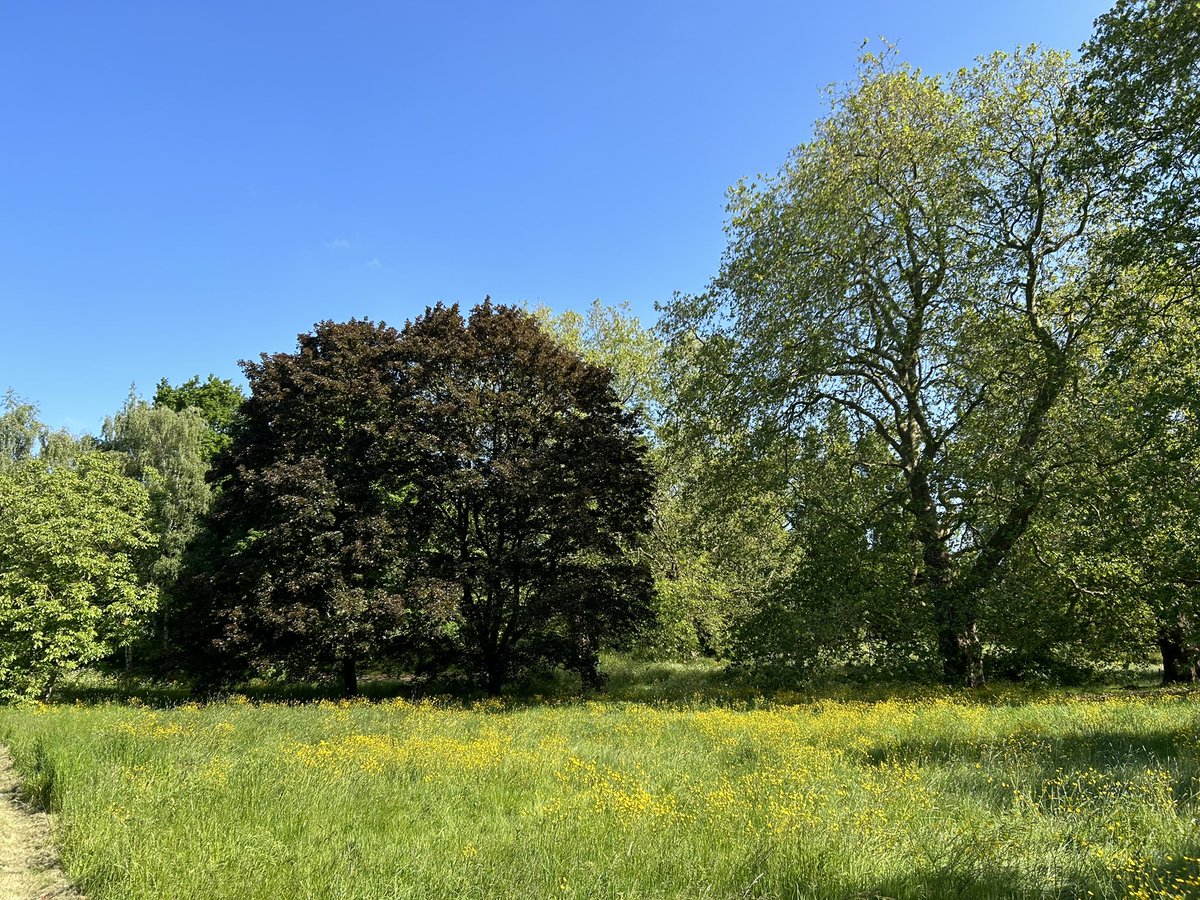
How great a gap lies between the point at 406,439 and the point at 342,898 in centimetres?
1568

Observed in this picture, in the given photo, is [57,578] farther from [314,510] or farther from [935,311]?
[935,311]

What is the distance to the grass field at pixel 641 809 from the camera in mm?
4664

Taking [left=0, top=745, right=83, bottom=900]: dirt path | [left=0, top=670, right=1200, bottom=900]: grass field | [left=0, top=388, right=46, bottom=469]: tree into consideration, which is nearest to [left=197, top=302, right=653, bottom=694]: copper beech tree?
A: [left=0, top=670, right=1200, bottom=900]: grass field

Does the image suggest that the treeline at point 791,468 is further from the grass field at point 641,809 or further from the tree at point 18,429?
the tree at point 18,429

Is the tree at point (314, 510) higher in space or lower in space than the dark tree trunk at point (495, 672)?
higher

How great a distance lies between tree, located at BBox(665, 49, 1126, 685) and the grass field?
6.58m

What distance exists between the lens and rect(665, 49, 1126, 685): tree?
16328 mm

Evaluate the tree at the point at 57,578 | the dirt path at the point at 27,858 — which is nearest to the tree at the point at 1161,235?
the dirt path at the point at 27,858

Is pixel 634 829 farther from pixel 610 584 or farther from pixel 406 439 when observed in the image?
pixel 406 439

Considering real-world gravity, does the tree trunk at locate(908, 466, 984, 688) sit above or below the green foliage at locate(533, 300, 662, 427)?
below

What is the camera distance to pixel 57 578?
21297 millimetres

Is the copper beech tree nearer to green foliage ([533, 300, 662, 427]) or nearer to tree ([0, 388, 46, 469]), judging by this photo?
green foliage ([533, 300, 662, 427])

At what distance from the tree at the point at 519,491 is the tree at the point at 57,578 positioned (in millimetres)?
11691

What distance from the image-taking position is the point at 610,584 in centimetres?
1917
